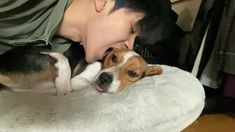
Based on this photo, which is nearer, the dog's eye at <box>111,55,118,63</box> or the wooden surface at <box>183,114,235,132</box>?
the dog's eye at <box>111,55,118,63</box>

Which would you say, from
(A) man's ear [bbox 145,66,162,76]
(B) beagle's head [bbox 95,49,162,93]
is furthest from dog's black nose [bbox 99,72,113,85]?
(A) man's ear [bbox 145,66,162,76]

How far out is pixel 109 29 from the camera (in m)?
1.30

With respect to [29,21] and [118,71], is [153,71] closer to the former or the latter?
[118,71]

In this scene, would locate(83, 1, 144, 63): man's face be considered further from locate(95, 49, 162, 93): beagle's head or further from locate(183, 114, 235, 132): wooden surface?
locate(183, 114, 235, 132): wooden surface

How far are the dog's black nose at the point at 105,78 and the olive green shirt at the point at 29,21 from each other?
0.20 m

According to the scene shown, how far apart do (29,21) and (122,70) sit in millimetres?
338

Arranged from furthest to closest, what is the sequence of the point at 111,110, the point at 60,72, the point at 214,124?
the point at 214,124
the point at 60,72
the point at 111,110

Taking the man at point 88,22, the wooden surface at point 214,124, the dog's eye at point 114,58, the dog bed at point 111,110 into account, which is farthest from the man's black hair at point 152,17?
the wooden surface at point 214,124

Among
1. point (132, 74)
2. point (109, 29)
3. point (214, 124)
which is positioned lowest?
point (214, 124)

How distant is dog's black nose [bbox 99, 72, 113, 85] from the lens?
128 centimetres

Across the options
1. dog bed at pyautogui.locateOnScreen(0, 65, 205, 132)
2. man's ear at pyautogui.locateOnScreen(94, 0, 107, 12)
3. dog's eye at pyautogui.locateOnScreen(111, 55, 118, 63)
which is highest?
man's ear at pyautogui.locateOnScreen(94, 0, 107, 12)

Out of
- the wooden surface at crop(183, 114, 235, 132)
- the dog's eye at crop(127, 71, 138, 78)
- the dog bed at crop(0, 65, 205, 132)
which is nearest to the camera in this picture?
the dog bed at crop(0, 65, 205, 132)

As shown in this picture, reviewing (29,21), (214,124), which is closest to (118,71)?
(29,21)

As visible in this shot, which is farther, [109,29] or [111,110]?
[109,29]
